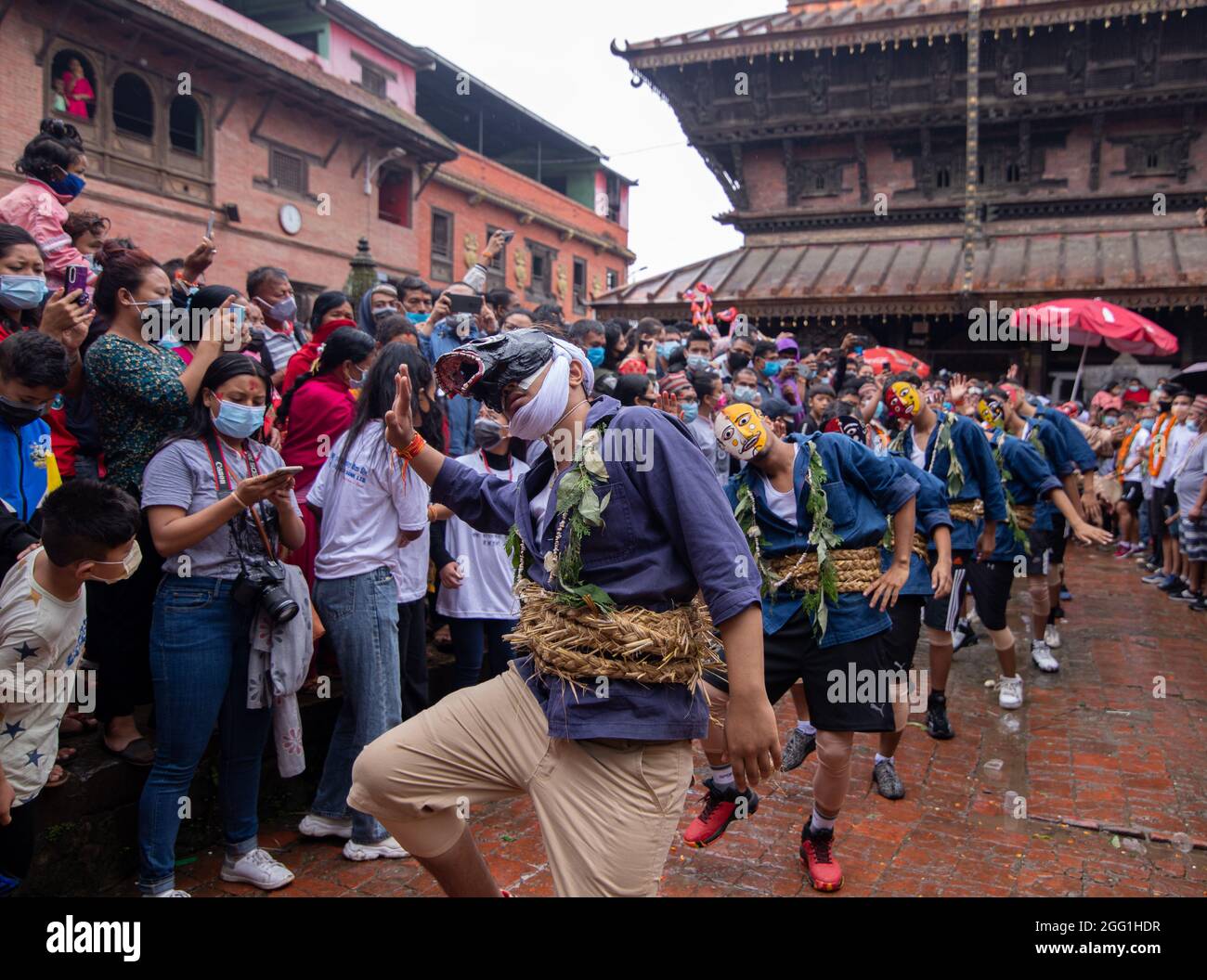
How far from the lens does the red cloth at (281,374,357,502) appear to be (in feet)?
15.3

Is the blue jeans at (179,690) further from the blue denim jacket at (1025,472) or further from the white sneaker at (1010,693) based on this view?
the blue denim jacket at (1025,472)

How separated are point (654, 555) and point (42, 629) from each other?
2.04m

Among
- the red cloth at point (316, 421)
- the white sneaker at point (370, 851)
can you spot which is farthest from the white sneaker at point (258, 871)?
the red cloth at point (316, 421)

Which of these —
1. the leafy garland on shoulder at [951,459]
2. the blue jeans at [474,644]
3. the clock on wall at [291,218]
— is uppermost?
the clock on wall at [291,218]

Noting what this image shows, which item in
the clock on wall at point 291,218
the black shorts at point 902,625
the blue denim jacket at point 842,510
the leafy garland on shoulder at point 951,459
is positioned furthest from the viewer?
the clock on wall at point 291,218

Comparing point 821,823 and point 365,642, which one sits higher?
point 365,642

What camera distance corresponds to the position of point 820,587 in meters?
4.39

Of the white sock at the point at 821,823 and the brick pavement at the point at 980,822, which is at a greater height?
the white sock at the point at 821,823

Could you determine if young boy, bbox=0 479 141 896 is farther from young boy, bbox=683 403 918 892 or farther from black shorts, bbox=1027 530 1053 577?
black shorts, bbox=1027 530 1053 577

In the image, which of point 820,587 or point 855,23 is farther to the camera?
point 855,23

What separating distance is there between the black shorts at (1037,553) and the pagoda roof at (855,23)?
50.4 feet

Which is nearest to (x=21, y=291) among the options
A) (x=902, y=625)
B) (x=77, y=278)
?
(x=77, y=278)

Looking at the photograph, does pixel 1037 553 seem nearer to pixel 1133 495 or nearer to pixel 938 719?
pixel 938 719

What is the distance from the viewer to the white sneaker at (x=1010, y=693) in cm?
713
